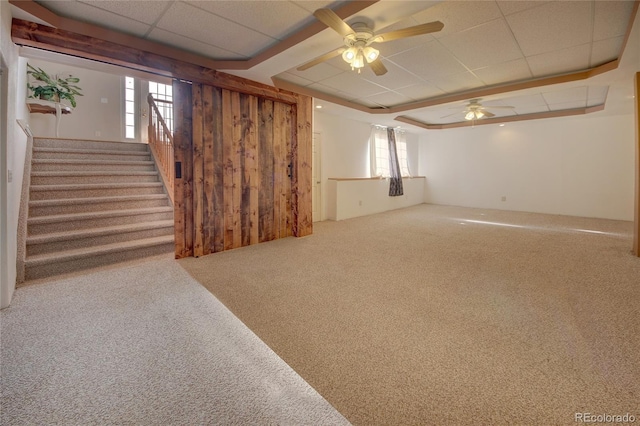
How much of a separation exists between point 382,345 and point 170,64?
11.7 ft

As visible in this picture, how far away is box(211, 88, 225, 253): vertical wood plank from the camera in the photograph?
374 centimetres

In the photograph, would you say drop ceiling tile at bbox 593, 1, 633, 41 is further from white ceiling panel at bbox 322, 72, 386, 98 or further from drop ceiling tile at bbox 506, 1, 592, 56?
white ceiling panel at bbox 322, 72, 386, 98

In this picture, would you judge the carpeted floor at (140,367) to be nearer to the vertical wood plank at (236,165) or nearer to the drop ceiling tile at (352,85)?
the vertical wood plank at (236,165)

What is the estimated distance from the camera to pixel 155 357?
1.66 meters

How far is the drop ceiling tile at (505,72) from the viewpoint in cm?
379

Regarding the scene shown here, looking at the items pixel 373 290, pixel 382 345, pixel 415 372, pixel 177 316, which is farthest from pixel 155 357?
pixel 373 290

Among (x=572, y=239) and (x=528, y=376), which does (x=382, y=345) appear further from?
(x=572, y=239)

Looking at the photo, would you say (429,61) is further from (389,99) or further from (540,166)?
(540,166)

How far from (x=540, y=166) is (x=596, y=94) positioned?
2467 mm

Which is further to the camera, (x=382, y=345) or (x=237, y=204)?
(x=237, y=204)

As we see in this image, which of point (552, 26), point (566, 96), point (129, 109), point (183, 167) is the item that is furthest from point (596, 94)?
point (129, 109)

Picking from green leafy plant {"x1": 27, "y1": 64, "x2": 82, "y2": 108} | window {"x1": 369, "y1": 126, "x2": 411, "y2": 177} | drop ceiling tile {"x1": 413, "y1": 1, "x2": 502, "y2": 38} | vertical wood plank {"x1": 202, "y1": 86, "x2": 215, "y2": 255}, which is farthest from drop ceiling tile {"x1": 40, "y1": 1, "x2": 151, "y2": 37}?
window {"x1": 369, "y1": 126, "x2": 411, "y2": 177}

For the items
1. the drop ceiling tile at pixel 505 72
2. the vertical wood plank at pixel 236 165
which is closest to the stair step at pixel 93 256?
the vertical wood plank at pixel 236 165

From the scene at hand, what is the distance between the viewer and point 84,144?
16.1 ft
